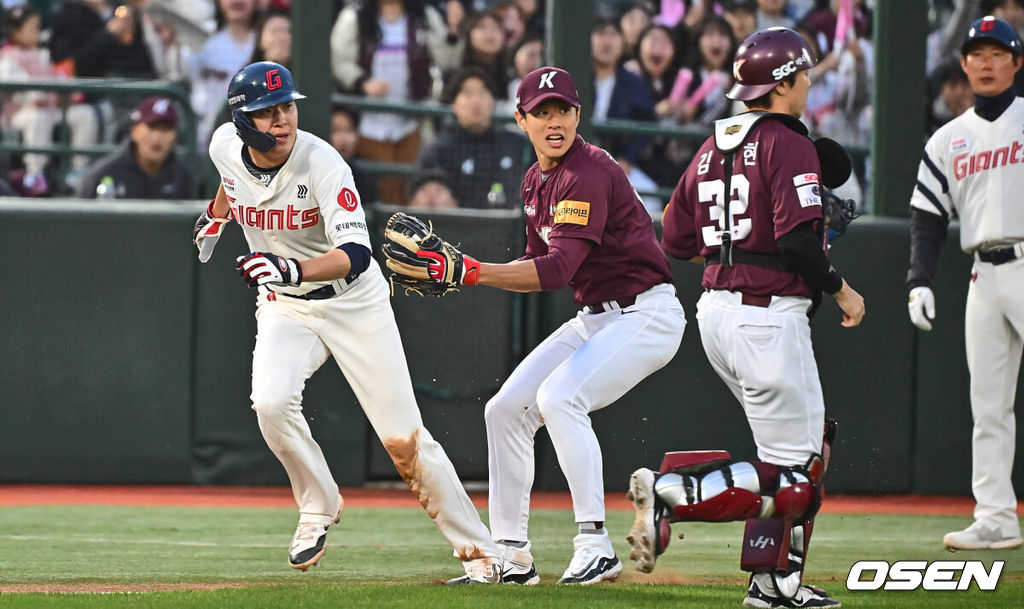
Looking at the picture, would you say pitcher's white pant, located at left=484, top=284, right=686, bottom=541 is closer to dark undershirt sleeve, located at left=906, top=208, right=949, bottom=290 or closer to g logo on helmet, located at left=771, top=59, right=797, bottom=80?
g logo on helmet, located at left=771, top=59, right=797, bottom=80

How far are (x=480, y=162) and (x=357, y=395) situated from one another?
411 cm

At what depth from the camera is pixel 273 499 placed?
30.3 ft

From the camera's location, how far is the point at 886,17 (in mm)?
9625

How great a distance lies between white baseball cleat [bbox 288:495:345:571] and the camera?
6027 millimetres

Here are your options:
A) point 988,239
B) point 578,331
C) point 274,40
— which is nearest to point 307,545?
point 578,331

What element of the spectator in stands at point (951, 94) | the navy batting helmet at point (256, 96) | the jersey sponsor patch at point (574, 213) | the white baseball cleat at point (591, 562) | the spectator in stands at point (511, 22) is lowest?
the white baseball cleat at point (591, 562)

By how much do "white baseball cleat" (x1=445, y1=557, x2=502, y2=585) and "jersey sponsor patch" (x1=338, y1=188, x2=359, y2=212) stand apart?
5.15 ft

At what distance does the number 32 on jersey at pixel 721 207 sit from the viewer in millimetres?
5148

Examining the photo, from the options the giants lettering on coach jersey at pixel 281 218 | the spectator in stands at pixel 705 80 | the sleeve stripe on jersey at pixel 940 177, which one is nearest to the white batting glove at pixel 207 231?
the giants lettering on coach jersey at pixel 281 218

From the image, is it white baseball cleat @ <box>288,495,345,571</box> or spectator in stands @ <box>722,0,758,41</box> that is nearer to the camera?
white baseball cleat @ <box>288,495,345,571</box>

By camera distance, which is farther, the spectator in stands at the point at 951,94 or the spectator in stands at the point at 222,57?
the spectator in stands at the point at 222,57

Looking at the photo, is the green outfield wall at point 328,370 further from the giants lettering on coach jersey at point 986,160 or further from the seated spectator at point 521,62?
the giants lettering on coach jersey at point 986,160

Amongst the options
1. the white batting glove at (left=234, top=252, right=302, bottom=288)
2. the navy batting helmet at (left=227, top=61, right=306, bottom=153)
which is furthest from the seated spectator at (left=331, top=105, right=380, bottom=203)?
the white batting glove at (left=234, top=252, right=302, bottom=288)

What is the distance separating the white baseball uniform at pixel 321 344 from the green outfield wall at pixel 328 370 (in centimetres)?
329
